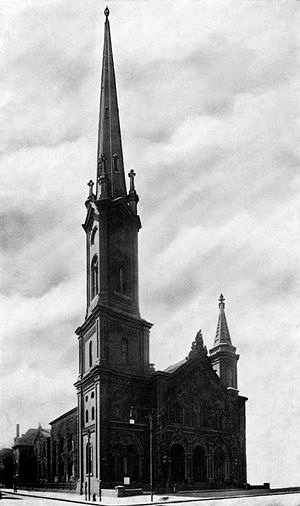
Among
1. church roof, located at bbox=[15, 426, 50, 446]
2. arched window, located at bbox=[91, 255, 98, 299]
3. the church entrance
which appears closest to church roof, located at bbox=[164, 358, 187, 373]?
the church entrance

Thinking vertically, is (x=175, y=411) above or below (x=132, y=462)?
above

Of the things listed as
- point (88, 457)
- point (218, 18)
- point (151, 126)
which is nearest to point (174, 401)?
point (88, 457)

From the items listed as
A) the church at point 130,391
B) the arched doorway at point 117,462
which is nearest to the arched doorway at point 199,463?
the church at point 130,391

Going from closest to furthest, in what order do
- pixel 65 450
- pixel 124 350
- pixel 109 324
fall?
pixel 65 450, pixel 109 324, pixel 124 350

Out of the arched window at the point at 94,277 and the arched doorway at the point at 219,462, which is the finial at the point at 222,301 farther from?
the arched doorway at the point at 219,462

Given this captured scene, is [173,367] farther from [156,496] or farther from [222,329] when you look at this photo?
[156,496]

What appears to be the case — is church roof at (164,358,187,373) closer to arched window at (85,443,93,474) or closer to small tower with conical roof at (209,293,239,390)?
small tower with conical roof at (209,293,239,390)

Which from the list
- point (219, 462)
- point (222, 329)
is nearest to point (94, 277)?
point (222, 329)

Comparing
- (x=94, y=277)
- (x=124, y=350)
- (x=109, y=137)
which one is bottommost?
(x=124, y=350)
